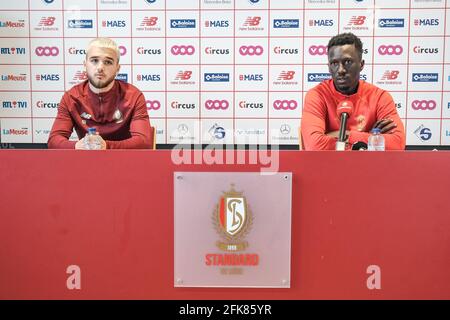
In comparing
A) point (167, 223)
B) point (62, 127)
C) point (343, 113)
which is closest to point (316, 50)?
point (343, 113)

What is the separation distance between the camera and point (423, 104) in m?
3.27

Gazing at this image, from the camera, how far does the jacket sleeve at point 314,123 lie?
62.6 inches

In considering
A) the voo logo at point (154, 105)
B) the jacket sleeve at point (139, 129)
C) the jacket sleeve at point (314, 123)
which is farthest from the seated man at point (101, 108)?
the voo logo at point (154, 105)

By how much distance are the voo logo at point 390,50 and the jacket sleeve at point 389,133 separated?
163 centimetres

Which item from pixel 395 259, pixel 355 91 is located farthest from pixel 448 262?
pixel 355 91

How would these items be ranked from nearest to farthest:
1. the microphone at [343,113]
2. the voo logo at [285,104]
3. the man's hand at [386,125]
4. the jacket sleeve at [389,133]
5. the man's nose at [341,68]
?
1. the microphone at [343,113]
2. the jacket sleeve at [389,133]
3. the man's hand at [386,125]
4. the man's nose at [341,68]
5. the voo logo at [285,104]

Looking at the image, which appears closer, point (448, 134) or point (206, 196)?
point (206, 196)

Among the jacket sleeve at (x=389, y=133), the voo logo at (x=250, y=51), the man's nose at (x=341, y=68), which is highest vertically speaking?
the voo logo at (x=250, y=51)

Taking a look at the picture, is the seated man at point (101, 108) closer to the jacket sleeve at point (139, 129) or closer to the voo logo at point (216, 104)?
the jacket sleeve at point (139, 129)

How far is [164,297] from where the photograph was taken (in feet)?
2.48

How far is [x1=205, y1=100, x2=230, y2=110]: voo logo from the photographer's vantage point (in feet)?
11.1

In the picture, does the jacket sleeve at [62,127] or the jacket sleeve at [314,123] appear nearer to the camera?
the jacket sleeve at [314,123]
